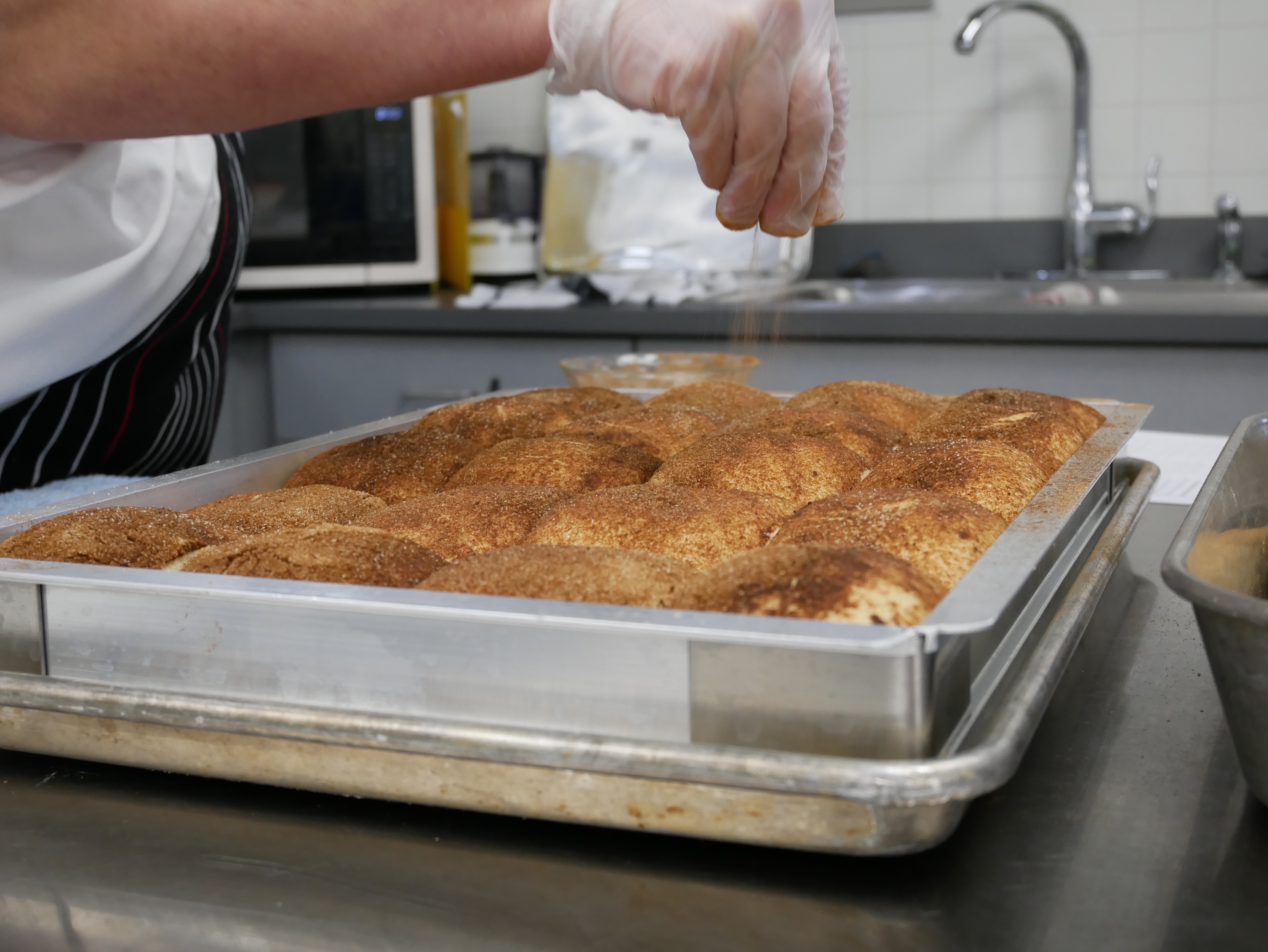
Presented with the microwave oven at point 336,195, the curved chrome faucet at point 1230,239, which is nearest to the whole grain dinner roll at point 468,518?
the microwave oven at point 336,195

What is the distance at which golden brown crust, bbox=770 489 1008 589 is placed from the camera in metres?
0.71

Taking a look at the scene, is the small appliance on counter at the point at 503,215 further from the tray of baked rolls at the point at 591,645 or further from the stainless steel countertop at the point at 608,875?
the stainless steel countertop at the point at 608,875

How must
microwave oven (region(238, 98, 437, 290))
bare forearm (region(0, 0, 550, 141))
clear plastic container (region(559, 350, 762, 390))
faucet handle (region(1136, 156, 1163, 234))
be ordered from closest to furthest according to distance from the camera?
bare forearm (region(0, 0, 550, 141))
clear plastic container (region(559, 350, 762, 390))
microwave oven (region(238, 98, 437, 290))
faucet handle (region(1136, 156, 1163, 234))

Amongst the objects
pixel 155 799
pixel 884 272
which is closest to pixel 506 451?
pixel 155 799

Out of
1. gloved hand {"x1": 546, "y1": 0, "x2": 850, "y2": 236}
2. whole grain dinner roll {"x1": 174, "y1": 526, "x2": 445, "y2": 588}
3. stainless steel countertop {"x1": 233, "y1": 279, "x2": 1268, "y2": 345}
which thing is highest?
gloved hand {"x1": 546, "y1": 0, "x2": 850, "y2": 236}

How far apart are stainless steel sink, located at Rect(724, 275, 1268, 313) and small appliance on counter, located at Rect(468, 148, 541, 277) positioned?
710 mm

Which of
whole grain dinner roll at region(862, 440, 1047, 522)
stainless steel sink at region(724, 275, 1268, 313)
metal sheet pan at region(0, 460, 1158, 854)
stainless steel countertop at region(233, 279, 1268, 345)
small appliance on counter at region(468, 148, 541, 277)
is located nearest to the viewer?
metal sheet pan at region(0, 460, 1158, 854)

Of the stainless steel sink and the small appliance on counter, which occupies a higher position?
the small appliance on counter

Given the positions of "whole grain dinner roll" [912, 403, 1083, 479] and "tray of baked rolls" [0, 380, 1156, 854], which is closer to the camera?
"tray of baked rolls" [0, 380, 1156, 854]

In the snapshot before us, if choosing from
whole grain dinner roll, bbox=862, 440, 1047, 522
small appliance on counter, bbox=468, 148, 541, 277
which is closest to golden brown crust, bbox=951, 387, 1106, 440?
whole grain dinner roll, bbox=862, 440, 1047, 522

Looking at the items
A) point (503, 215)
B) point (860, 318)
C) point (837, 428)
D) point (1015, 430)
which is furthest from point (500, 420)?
point (503, 215)

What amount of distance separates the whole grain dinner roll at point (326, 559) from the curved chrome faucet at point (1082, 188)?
239 cm

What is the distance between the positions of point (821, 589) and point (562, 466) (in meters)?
0.47

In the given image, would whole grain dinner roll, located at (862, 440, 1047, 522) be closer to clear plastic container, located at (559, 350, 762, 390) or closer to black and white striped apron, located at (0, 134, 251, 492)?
clear plastic container, located at (559, 350, 762, 390)
